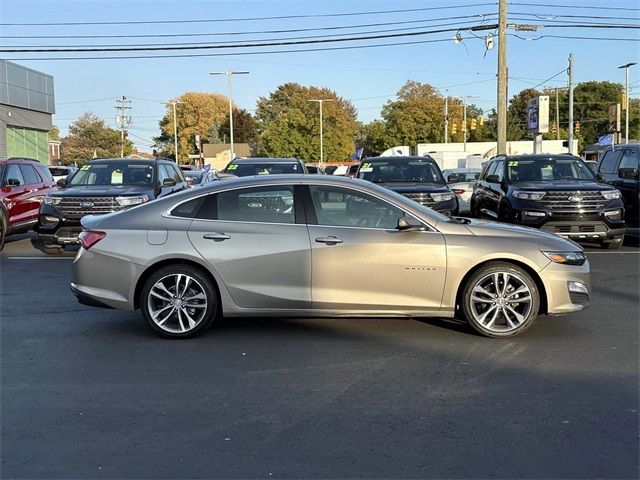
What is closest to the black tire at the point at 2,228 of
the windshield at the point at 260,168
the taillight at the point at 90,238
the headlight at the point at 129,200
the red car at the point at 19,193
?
the red car at the point at 19,193

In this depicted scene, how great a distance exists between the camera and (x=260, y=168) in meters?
14.3

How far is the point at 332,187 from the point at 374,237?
0.68 m

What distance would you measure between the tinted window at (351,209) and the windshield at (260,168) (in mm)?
7728

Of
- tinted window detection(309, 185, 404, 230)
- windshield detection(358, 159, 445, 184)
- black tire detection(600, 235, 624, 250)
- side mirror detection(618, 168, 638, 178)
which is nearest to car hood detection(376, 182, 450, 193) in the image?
windshield detection(358, 159, 445, 184)

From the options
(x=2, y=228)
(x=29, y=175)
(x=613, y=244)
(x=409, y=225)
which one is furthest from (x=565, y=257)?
(x=29, y=175)

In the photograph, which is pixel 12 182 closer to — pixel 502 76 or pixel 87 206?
pixel 87 206

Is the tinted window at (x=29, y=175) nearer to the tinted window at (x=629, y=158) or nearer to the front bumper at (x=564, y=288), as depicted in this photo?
the front bumper at (x=564, y=288)

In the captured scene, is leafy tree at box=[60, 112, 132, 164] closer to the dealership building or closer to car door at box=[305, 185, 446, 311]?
the dealership building

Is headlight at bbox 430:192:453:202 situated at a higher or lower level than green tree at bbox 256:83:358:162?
lower

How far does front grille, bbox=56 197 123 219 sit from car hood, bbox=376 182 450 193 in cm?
484

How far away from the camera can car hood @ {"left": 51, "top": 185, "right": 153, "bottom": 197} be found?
11.2 meters

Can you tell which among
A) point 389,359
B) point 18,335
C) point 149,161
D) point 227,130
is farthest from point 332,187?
point 227,130

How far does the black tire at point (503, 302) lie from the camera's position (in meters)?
6.12

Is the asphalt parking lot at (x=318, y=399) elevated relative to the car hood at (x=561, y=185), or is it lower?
lower
